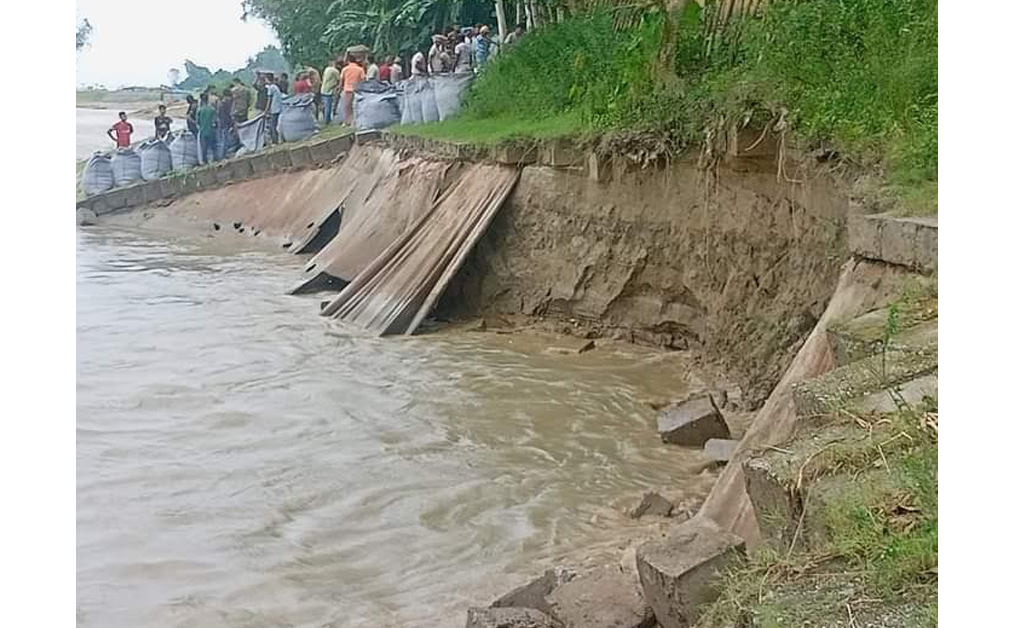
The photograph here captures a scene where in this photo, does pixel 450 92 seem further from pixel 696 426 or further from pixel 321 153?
pixel 696 426

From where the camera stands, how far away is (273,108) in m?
15.2

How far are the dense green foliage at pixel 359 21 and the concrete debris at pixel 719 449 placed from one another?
1029 centimetres

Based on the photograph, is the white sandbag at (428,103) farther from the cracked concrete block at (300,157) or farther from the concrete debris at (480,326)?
the concrete debris at (480,326)

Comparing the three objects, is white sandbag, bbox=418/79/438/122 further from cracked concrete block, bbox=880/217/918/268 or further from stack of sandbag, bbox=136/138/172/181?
cracked concrete block, bbox=880/217/918/268

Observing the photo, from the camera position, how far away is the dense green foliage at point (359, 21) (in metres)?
15.8

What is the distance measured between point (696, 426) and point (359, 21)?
44.5 feet

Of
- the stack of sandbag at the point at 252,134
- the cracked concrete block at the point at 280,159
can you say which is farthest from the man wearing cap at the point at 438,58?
the stack of sandbag at the point at 252,134

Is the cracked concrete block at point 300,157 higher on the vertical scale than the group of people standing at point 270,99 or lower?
lower

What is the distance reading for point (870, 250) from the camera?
4.22 metres

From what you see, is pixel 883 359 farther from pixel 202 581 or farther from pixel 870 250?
pixel 202 581

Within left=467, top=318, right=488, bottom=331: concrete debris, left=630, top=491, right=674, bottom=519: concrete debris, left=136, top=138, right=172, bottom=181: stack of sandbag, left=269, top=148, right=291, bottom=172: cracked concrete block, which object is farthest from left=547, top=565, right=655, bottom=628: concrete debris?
left=136, top=138, right=172, bottom=181: stack of sandbag

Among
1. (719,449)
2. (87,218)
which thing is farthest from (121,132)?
(719,449)
